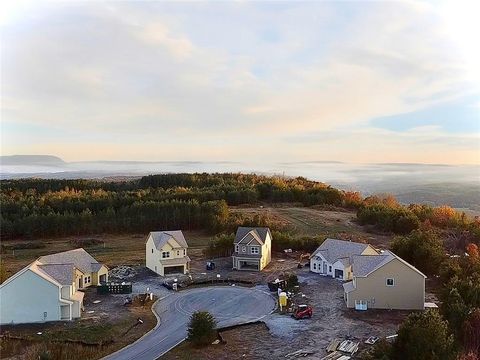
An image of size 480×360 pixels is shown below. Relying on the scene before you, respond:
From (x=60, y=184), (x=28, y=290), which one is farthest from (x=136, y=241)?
(x=60, y=184)

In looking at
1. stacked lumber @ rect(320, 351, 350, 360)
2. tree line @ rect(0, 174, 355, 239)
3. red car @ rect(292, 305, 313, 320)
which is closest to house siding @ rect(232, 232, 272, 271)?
red car @ rect(292, 305, 313, 320)

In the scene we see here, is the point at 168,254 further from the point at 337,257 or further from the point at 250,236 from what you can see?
the point at 337,257

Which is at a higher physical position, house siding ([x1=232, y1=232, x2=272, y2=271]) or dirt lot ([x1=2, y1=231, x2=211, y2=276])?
house siding ([x1=232, y1=232, x2=272, y2=271])

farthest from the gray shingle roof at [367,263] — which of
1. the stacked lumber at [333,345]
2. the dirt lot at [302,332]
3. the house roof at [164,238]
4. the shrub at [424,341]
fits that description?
the house roof at [164,238]

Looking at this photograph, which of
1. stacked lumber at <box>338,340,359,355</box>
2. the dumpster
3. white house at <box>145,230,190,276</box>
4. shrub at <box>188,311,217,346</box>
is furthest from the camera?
white house at <box>145,230,190,276</box>

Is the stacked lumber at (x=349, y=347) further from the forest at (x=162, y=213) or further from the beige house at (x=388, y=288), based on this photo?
the forest at (x=162, y=213)

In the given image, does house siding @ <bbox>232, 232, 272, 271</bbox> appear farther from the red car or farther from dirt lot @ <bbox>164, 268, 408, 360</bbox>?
the red car
